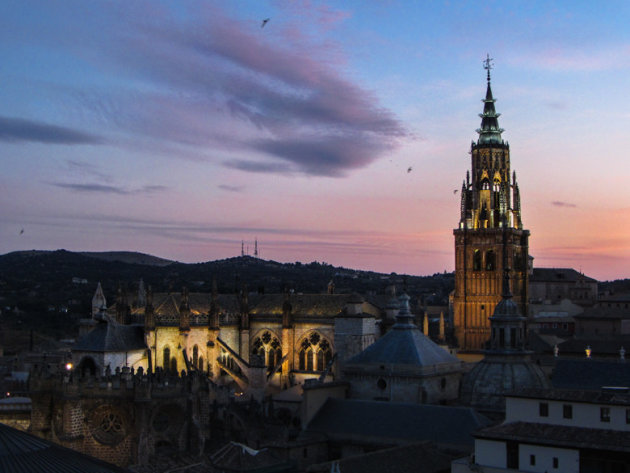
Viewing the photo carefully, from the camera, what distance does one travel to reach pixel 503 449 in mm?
40219

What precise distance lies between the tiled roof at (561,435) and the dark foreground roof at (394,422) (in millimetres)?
7485

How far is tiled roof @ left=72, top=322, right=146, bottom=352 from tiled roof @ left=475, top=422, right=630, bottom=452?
31.7 m

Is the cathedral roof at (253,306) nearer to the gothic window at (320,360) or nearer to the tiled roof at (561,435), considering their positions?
the gothic window at (320,360)

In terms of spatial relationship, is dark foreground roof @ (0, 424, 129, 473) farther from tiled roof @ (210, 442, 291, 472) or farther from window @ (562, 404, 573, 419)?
window @ (562, 404, 573, 419)

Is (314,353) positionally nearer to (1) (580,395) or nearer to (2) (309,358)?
(2) (309,358)

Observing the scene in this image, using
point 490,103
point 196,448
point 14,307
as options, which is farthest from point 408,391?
point 14,307

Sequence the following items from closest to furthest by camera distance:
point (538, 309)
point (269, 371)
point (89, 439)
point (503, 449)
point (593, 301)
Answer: point (503, 449) < point (89, 439) < point (269, 371) < point (538, 309) < point (593, 301)

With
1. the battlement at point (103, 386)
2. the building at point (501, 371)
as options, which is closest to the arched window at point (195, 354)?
the battlement at point (103, 386)

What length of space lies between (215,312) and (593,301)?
95.2 meters

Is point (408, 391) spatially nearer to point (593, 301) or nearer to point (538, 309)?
point (538, 309)

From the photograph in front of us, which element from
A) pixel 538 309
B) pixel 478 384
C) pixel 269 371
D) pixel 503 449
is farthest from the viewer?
pixel 538 309

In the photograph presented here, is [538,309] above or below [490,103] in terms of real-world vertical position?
below

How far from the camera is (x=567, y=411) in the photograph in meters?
40.7

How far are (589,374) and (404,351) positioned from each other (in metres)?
13.8
